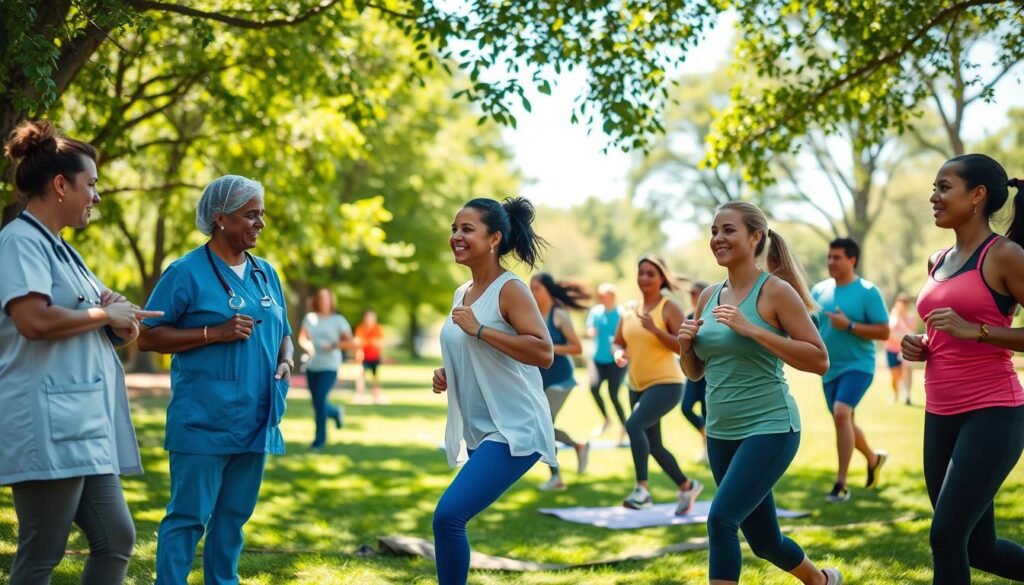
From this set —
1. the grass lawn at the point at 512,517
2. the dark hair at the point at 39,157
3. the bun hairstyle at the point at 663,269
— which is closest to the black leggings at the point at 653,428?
the grass lawn at the point at 512,517

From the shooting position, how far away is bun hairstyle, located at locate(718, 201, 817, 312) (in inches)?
206

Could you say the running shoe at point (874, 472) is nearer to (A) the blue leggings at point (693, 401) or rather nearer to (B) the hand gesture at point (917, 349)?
(A) the blue leggings at point (693, 401)

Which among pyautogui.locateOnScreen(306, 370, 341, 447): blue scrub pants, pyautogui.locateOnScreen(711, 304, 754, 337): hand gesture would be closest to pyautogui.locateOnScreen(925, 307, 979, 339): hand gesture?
pyautogui.locateOnScreen(711, 304, 754, 337): hand gesture

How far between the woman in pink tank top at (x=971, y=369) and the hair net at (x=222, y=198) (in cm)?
346

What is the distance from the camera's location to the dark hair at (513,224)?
5.26 m

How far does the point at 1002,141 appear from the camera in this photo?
126ft

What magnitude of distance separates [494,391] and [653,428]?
4.58 m

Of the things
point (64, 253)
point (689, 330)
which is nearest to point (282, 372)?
point (64, 253)

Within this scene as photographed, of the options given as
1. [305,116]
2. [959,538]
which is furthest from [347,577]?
[305,116]

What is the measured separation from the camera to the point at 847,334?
30.9 feet

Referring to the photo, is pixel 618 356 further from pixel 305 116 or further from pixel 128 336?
pixel 305 116

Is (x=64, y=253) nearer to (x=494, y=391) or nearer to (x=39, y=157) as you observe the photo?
(x=39, y=157)

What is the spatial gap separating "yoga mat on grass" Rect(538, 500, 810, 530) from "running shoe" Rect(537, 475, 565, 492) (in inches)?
42.4

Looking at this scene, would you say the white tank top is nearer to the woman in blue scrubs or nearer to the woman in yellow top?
the woman in blue scrubs
